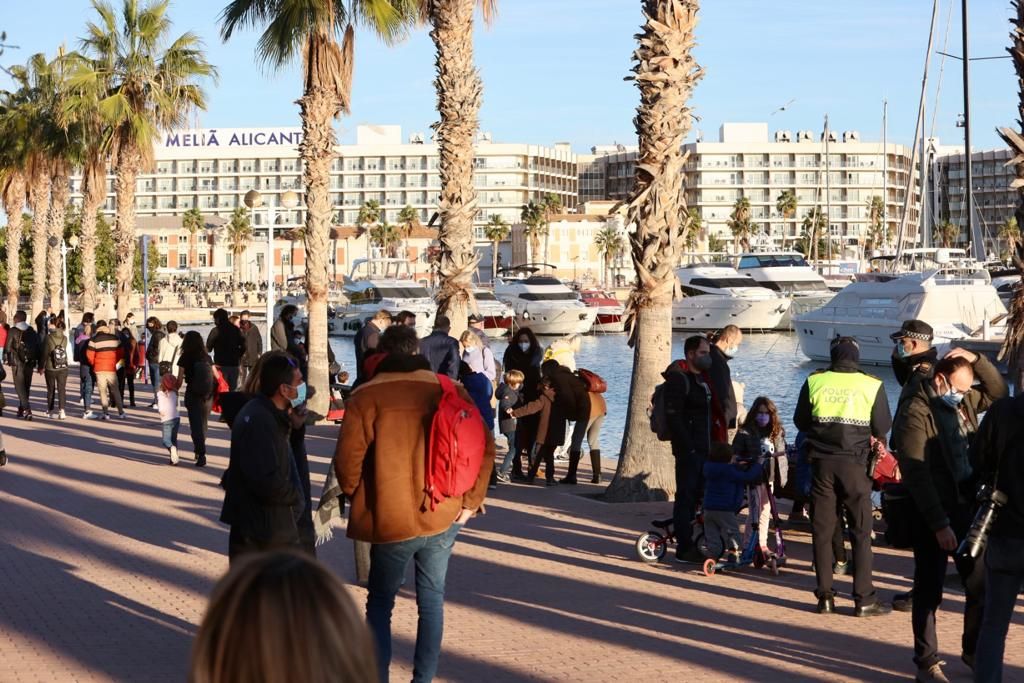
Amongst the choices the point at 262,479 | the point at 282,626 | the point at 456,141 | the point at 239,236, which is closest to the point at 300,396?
the point at 262,479

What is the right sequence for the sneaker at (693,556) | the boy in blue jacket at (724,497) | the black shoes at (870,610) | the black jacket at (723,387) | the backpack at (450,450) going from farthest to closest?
1. the black jacket at (723,387)
2. the sneaker at (693,556)
3. the boy in blue jacket at (724,497)
4. the black shoes at (870,610)
5. the backpack at (450,450)

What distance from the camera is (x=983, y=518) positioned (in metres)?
6.38

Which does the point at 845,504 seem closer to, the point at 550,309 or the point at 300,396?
the point at 300,396

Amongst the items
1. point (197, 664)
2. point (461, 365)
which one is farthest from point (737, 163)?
point (197, 664)

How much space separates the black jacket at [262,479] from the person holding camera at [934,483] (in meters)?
3.02

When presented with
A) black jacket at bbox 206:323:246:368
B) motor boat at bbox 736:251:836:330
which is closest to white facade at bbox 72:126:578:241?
motor boat at bbox 736:251:836:330

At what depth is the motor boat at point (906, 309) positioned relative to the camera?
4719 centimetres

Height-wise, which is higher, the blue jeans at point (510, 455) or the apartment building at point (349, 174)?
the apartment building at point (349, 174)

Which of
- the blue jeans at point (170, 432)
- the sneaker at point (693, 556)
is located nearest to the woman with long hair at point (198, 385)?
the blue jeans at point (170, 432)

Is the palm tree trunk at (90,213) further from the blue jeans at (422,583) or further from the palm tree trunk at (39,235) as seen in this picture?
the blue jeans at (422,583)

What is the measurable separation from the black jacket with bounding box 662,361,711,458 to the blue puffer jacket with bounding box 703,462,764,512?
37cm

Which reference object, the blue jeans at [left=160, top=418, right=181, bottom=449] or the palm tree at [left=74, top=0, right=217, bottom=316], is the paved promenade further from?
the palm tree at [left=74, top=0, right=217, bottom=316]

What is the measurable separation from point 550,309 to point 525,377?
191 ft

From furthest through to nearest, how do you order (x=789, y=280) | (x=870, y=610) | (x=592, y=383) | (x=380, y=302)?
1. (x=789, y=280)
2. (x=380, y=302)
3. (x=592, y=383)
4. (x=870, y=610)
